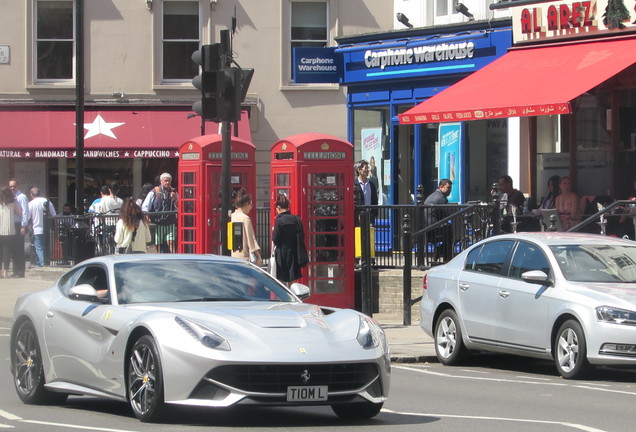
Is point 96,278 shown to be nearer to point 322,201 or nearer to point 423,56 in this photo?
point 322,201

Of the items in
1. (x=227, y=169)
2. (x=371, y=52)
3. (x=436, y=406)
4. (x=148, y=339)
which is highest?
(x=371, y=52)

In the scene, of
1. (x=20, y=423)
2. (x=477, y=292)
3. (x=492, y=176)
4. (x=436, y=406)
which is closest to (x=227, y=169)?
(x=477, y=292)

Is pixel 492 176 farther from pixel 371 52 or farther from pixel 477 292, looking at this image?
pixel 477 292

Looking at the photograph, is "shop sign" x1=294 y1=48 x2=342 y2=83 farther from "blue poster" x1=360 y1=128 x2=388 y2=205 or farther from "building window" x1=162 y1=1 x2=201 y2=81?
"building window" x1=162 y1=1 x2=201 y2=81

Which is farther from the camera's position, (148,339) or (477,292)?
(477,292)

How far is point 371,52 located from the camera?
26.6m

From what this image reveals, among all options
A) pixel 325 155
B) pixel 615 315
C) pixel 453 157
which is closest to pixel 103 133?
pixel 453 157

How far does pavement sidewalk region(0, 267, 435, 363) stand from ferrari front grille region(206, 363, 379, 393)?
567 cm

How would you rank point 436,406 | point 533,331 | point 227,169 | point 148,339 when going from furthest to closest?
point 227,169 < point 533,331 < point 436,406 < point 148,339

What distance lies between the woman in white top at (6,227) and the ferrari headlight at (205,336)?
17908mm

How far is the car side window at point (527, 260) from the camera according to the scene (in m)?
13.7

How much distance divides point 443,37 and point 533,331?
1246 cm

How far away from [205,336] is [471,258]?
6347mm

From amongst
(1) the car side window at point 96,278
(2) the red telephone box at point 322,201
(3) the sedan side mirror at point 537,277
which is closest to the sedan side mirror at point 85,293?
(1) the car side window at point 96,278
